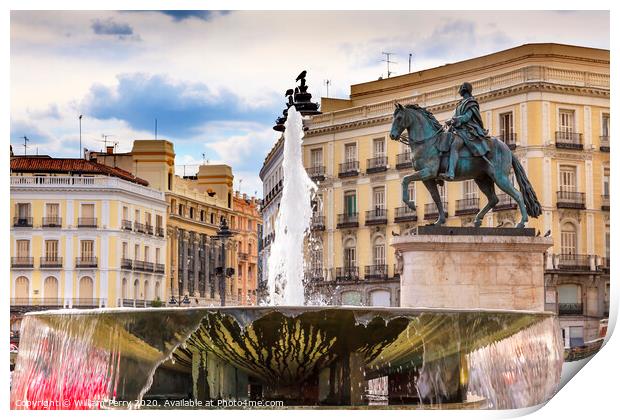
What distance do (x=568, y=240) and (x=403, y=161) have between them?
7.90m

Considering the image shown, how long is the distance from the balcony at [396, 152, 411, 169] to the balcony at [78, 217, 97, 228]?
67.5ft

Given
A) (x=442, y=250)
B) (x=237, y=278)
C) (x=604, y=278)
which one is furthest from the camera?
(x=237, y=278)

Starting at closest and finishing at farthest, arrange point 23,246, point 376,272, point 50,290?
point 376,272 < point 50,290 < point 23,246

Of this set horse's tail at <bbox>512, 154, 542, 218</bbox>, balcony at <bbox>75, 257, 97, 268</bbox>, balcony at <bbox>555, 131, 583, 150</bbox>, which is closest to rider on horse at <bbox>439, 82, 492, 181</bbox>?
horse's tail at <bbox>512, 154, 542, 218</bbox>

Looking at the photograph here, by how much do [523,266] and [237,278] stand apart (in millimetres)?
78566

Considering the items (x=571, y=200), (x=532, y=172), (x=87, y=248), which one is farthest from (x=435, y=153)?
(x=87, y=248)

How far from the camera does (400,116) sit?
22.9 meters

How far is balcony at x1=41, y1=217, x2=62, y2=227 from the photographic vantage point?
70.5 metres

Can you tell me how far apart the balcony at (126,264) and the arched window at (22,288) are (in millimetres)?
4894

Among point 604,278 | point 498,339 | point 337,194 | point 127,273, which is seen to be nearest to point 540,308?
point 498,339

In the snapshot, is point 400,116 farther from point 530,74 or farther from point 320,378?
point 530,74

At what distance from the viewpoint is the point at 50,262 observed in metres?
69.6

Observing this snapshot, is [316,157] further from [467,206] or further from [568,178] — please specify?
[568,178]

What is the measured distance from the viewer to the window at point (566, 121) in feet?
169
